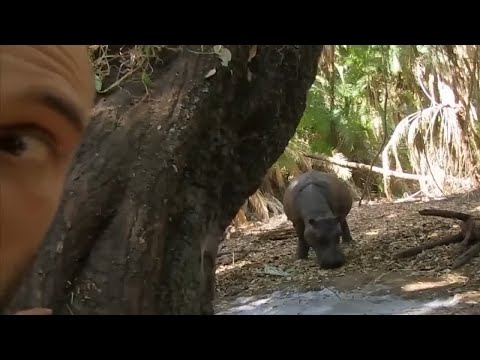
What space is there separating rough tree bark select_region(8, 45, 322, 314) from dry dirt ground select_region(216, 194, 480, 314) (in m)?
0.50

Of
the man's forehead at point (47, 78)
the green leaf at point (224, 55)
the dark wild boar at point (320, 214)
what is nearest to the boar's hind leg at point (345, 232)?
the dark wild boar at point (320, 214)

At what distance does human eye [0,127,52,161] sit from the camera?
0.61 m

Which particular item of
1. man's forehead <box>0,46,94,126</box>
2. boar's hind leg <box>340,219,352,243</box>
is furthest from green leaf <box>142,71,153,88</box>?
boar's hind leg <box>340,219,352,243</box>

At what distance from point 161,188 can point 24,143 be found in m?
0.62

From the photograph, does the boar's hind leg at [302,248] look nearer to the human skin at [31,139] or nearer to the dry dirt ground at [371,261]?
the dry dirt ground at [371,261]

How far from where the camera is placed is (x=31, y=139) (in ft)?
2.04

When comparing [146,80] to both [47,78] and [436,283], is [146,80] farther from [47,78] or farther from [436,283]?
[436,283]

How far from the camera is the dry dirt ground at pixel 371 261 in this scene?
1.96 m

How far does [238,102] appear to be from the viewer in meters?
1.40

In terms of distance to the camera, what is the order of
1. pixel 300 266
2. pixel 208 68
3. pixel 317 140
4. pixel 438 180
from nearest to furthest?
pixel 208 68, pixel 300 266, pixel 438 180, pixel 317 140

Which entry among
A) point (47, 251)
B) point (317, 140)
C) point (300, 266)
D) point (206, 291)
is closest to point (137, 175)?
point (47, 251)

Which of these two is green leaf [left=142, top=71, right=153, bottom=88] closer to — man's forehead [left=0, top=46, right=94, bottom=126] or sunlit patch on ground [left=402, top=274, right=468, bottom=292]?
man's forehead [left=0, top=46, right=94, bottom=126]

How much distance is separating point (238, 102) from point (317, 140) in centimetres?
246
